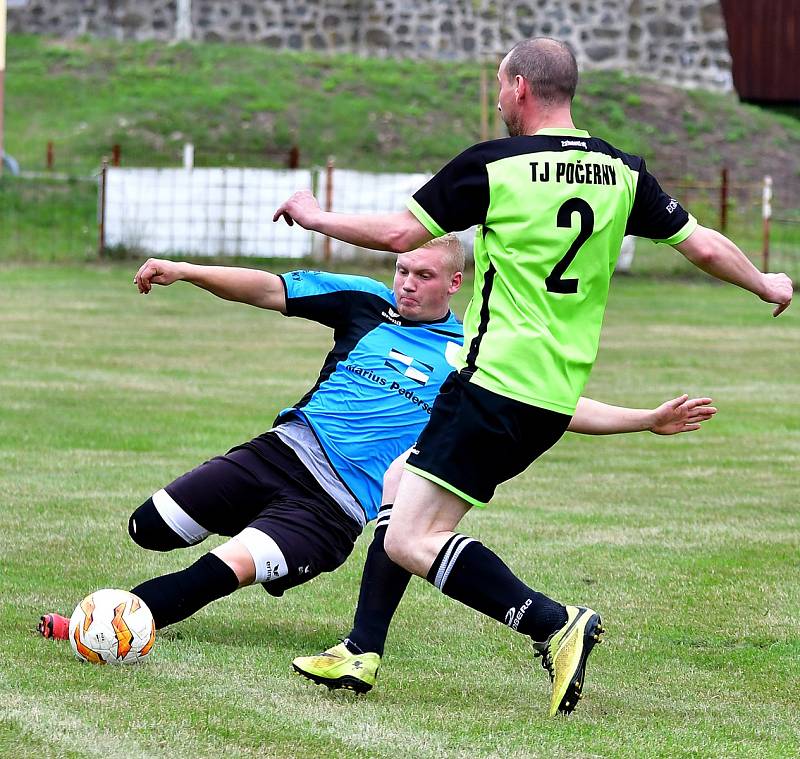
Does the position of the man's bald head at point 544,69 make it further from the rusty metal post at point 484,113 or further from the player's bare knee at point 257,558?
the rusty metal post at point 484,113

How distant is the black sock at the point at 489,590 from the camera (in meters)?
4.58

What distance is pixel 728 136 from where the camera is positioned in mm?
33781

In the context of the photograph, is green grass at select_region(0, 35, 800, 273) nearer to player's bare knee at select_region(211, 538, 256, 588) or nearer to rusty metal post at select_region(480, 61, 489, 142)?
rusty metal post at select_region(480, 61, 489, 142)

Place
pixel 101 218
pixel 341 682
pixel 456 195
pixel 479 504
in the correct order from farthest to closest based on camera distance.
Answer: pixel 101 218 < pixel 341 682 < pixel 479 504 < pixel 456 195

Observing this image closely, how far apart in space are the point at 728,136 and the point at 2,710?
1229 inches

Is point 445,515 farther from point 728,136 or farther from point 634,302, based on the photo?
point 728,136

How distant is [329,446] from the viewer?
5449 mm

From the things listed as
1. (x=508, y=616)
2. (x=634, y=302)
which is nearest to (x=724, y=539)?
(x=508, y=616)

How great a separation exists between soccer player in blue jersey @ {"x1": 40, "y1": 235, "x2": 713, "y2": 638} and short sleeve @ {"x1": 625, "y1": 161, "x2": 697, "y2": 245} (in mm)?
809

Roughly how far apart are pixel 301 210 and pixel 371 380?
1.07m

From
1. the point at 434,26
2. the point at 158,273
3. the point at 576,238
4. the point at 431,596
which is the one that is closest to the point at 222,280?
the point at 158,273

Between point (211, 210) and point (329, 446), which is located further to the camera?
point (211, 210)

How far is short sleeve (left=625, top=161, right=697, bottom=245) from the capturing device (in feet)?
15.5

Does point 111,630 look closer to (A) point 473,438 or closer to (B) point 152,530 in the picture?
(B) point 152,530
